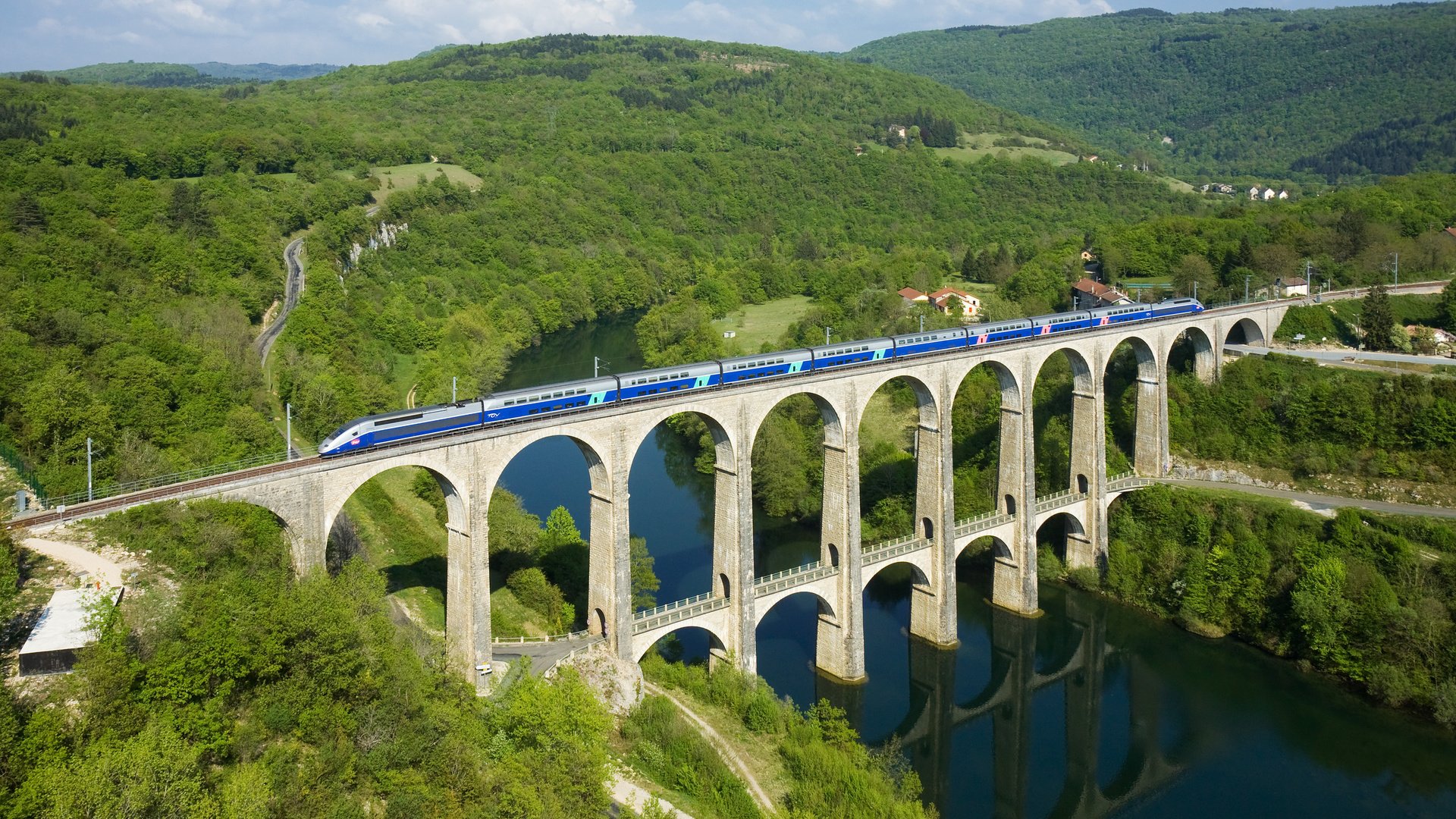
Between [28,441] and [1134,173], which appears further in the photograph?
[1134,173]

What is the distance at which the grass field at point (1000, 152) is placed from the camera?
172000 millimetres

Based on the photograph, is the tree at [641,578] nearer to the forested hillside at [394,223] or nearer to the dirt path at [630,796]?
the dirt path at [630,796]

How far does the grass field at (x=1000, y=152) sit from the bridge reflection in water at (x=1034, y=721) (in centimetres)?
12832

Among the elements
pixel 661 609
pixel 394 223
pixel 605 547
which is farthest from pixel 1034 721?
pixel 394 223

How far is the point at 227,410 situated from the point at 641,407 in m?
22.0

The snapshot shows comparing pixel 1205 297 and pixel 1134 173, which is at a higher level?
pixel 1134 173

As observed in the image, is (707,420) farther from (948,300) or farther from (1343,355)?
(948,300)

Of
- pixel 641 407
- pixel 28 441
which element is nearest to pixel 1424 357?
pixel 641 407

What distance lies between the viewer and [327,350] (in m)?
67.7

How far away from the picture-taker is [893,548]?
50.5 m

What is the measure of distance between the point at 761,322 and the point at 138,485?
242 ft

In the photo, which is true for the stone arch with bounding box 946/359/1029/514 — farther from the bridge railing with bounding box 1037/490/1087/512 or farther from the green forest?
the green forest

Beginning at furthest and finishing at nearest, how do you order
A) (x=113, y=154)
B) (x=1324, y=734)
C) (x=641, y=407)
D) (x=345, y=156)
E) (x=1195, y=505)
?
(x=345, y=156)
(x=113, y=154)
(x=1195, y=505)
(x=1324, y=734)
(x=641, y=407)

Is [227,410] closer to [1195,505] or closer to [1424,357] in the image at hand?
[1195,505]
